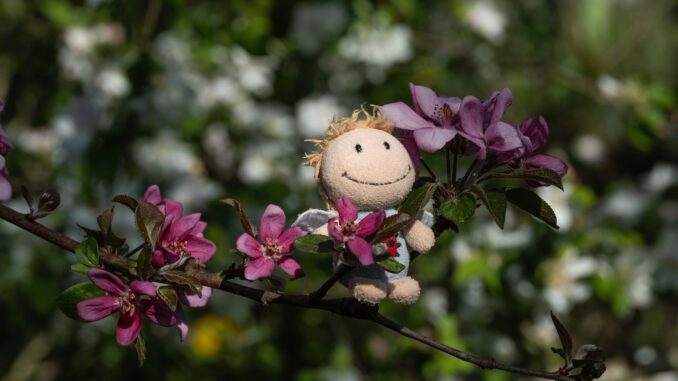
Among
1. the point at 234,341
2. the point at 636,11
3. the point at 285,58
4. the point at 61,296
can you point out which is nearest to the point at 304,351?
the point at 234,341

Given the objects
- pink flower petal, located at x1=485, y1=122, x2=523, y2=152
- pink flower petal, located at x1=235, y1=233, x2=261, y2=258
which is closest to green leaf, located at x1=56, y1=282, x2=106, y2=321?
pink flower petal, located at x1=235, y1=233, x2=261, y2=258

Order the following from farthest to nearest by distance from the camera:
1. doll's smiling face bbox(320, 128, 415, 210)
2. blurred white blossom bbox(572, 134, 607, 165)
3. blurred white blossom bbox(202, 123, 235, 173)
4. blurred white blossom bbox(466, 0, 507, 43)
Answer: blurred white blossom bbox(572, 134, 607, 165) < blurred white blossom bbox(466, 0, 507, 43) < blurred white blossom bbox(202, 123, 235, 173) < doll's smiling face bbox(320, 128, 415, 210)

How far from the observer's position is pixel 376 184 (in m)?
0.70

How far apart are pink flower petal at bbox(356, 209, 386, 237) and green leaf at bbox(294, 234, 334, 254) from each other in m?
0.03

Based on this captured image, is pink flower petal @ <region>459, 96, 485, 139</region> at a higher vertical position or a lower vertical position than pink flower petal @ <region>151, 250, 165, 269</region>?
higher

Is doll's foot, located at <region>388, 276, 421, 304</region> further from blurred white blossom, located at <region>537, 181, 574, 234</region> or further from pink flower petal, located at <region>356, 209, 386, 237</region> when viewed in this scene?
blurred white blossom, located at <region>537, 181, 574, 234</region>

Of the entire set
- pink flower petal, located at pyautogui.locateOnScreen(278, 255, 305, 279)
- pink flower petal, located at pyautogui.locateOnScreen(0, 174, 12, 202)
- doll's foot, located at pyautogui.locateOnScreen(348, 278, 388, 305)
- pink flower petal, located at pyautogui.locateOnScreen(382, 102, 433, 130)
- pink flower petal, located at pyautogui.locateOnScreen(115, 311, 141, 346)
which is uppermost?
pink flower petal, located at pyautogui.locateOnScreen(382, 102, 433, 130)

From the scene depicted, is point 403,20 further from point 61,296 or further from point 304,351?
point 61,296

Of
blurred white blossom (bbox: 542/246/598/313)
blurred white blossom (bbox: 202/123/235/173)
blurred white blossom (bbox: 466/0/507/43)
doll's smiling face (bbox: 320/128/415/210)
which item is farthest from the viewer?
blurred white blossom (bbox: 466/0/507/43)

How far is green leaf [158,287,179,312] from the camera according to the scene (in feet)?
2.17

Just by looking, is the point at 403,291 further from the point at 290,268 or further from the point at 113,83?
the point at 113,83

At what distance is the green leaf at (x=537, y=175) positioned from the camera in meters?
0.66

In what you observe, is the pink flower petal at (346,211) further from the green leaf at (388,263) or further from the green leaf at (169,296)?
the green leaf at (169,296)

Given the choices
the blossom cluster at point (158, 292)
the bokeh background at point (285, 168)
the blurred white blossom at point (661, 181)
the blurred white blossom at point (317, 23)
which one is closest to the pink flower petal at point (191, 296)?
the blossom cluster at point (158, 292)
